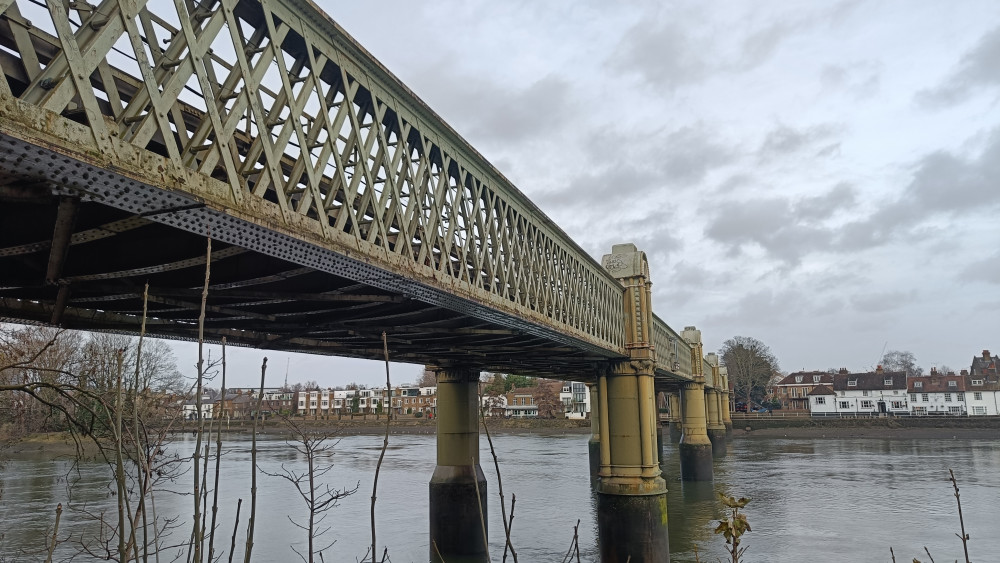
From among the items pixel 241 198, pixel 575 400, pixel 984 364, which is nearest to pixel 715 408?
pixel 575 400

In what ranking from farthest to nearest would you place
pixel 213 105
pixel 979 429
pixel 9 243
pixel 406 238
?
pixel 979 429, pixel 406 238, pixel 9 243, pixel 213 105

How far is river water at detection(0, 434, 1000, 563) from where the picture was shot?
24.8 m

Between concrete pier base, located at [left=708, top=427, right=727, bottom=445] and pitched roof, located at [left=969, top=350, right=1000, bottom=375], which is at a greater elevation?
pitched roof, located at [left=969, top=350, right=1000, bottom=375]

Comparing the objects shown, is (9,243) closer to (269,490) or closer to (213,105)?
(213,105)

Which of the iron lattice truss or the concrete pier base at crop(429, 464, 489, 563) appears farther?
the concrete pier base at crop(429, 464, 489, 563)

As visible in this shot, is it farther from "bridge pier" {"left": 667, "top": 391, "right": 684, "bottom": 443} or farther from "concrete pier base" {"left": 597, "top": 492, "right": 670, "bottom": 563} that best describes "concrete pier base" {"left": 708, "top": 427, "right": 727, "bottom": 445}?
"concrete pier base" {"left": 597, "top": 492, "right": 670, "bottom": 563}

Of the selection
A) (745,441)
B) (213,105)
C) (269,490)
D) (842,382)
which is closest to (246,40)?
(213,105)

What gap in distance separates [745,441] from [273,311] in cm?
8154

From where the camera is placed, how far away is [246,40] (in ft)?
24.5

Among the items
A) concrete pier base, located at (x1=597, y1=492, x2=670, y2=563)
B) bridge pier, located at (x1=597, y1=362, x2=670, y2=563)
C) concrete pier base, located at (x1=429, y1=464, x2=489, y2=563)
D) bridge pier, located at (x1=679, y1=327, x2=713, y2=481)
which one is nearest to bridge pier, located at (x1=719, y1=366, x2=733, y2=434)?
bridge pier, located at (x1=679, y1=327, x2=713, y2=481)

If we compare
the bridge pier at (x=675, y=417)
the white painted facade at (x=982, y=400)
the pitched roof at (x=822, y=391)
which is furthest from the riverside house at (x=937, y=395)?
the bridge pier at (x=675, y=417)

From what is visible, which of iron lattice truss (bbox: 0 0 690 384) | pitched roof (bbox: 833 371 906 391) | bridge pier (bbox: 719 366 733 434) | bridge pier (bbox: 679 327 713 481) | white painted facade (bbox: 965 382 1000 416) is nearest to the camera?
iron lattice truss (bbox: 0 0 690 384)

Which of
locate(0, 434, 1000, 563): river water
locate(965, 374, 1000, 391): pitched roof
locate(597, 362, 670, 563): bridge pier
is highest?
locate(965, 374, 1000, 391): pitched roof

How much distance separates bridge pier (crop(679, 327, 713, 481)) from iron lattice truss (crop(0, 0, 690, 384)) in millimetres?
34413
